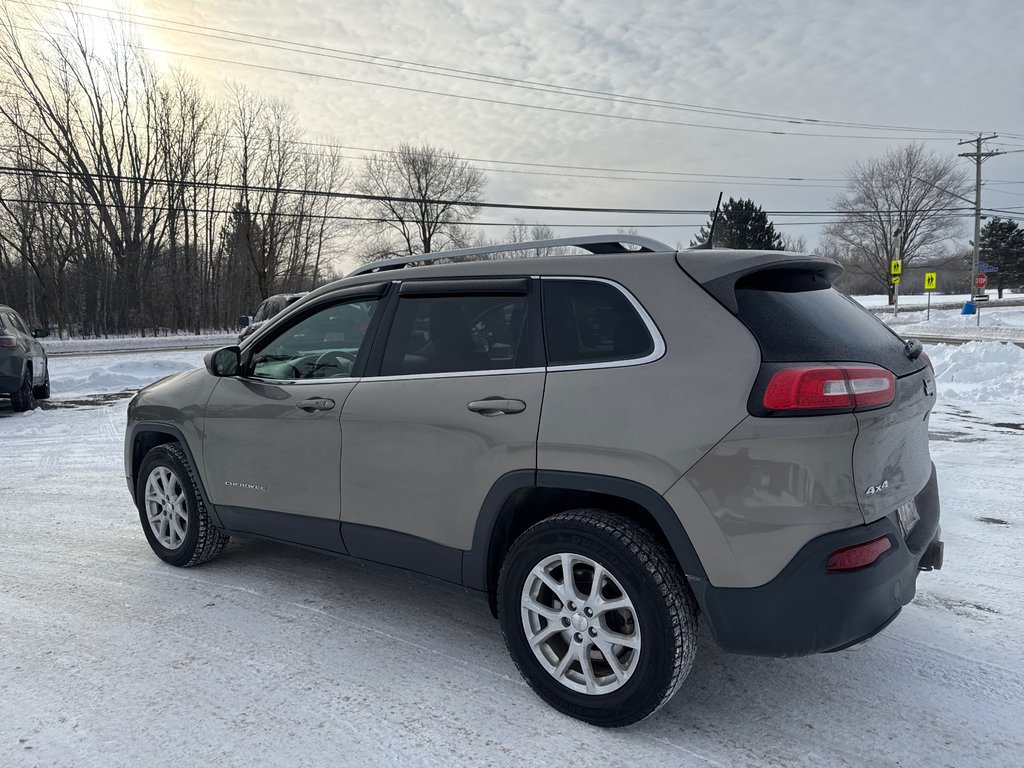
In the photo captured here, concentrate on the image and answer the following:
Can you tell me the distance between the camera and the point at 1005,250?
6631cm

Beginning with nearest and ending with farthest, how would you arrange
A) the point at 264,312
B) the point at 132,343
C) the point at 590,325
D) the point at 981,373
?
the point at 590,325, the point at 981,373, the point at 264,312, the point at 132,343

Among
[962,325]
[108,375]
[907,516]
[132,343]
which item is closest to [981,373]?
[907,516]

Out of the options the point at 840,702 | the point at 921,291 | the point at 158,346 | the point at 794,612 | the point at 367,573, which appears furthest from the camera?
the point at 921,291

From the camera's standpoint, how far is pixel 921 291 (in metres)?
77.4

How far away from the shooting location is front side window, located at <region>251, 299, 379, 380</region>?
360cm

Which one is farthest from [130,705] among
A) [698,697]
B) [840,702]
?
[840,702]

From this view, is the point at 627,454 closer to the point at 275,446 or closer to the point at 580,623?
the point at 580,623

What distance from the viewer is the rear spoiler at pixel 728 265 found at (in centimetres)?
255

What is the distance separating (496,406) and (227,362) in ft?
6.47

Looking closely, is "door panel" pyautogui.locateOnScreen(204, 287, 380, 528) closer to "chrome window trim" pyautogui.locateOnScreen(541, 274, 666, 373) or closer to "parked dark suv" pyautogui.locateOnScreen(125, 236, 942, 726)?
"parked dark suv" pyautogui.locateOnScreen(125, 236, 942, 726)

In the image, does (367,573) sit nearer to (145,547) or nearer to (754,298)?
(145,547)

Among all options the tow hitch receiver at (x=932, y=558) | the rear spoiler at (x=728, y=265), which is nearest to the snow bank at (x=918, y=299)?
the tow hitch receiver at (x=932, y=558)

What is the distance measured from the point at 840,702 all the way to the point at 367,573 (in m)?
2.67

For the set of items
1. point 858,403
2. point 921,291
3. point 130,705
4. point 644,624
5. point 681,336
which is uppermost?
point 921,291
